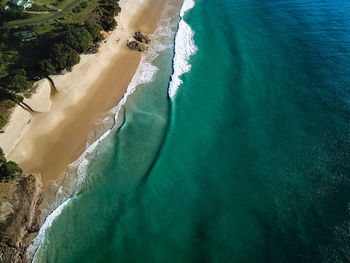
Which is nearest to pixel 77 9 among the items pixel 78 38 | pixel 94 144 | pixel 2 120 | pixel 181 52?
pixel 78 38

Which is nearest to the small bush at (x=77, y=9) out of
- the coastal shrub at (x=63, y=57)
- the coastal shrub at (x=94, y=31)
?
the coastal shrub at (x=94, y=31)

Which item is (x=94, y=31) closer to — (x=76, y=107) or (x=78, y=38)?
(x=78, y=38)

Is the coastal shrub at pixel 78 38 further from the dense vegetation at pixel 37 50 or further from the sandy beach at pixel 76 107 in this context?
the sandy beach at pixel 76 107

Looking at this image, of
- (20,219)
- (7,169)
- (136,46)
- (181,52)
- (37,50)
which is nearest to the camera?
(20,219)

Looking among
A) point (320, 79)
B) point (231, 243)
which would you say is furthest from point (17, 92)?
point (320, 79)

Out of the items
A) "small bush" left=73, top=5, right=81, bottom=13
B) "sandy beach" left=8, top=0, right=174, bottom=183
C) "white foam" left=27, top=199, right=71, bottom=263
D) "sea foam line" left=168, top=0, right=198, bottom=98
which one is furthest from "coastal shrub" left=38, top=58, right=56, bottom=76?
"white foam" left=27, top=199, right=71, bottom=263

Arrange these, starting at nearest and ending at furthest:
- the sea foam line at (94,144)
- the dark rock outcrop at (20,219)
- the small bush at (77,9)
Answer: the dark rock outcrop at (20,219) < the sea foam line at (94,144) < the small bush at (77,9)

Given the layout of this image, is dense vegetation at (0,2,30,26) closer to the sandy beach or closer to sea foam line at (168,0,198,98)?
the sandy beach

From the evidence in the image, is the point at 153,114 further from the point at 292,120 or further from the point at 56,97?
the point at 292,120

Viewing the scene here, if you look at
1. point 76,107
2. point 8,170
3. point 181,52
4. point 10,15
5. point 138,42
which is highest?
point 10,15
